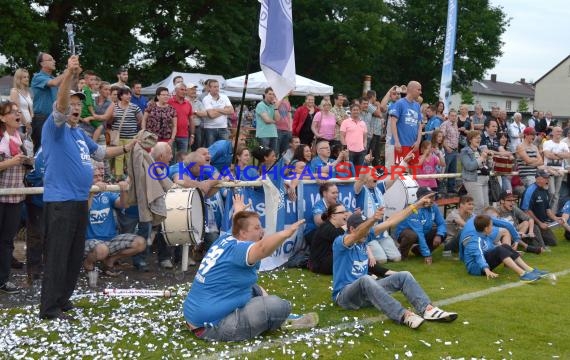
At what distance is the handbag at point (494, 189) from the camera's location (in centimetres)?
1316

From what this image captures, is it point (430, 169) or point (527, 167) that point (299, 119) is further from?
point (527, 167)

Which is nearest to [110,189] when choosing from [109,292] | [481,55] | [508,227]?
Result: [109,292]

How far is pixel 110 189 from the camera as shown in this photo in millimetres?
8133

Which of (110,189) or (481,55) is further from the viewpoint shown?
(481,55)

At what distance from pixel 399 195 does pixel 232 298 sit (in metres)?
5.73

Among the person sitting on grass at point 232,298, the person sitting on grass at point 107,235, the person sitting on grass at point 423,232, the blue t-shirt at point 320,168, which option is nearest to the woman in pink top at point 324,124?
the blue t-shirt at point 320,168

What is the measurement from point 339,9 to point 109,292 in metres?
39.7

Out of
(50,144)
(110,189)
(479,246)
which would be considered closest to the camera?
(50,144)

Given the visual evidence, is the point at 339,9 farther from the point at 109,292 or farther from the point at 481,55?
the point at 109,292

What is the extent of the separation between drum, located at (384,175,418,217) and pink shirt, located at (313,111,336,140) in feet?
11.4

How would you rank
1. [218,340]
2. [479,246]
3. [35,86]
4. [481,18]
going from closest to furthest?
1. [218,340]
2. [479,246]
3. [35,86]
4. [481,18]

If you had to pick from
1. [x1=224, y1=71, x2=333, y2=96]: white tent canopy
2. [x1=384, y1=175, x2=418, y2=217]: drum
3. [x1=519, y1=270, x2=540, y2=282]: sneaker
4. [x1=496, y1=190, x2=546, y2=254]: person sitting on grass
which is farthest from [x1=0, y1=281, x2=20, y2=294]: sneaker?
[x1=224, y1=71, x2=333, y2=96]: white tent canopy

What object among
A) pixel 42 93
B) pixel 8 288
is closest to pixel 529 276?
pixel 8 288

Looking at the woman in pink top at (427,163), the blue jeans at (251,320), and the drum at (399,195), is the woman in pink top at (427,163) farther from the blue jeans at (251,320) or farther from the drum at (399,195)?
the blue jeans at (251,320)
